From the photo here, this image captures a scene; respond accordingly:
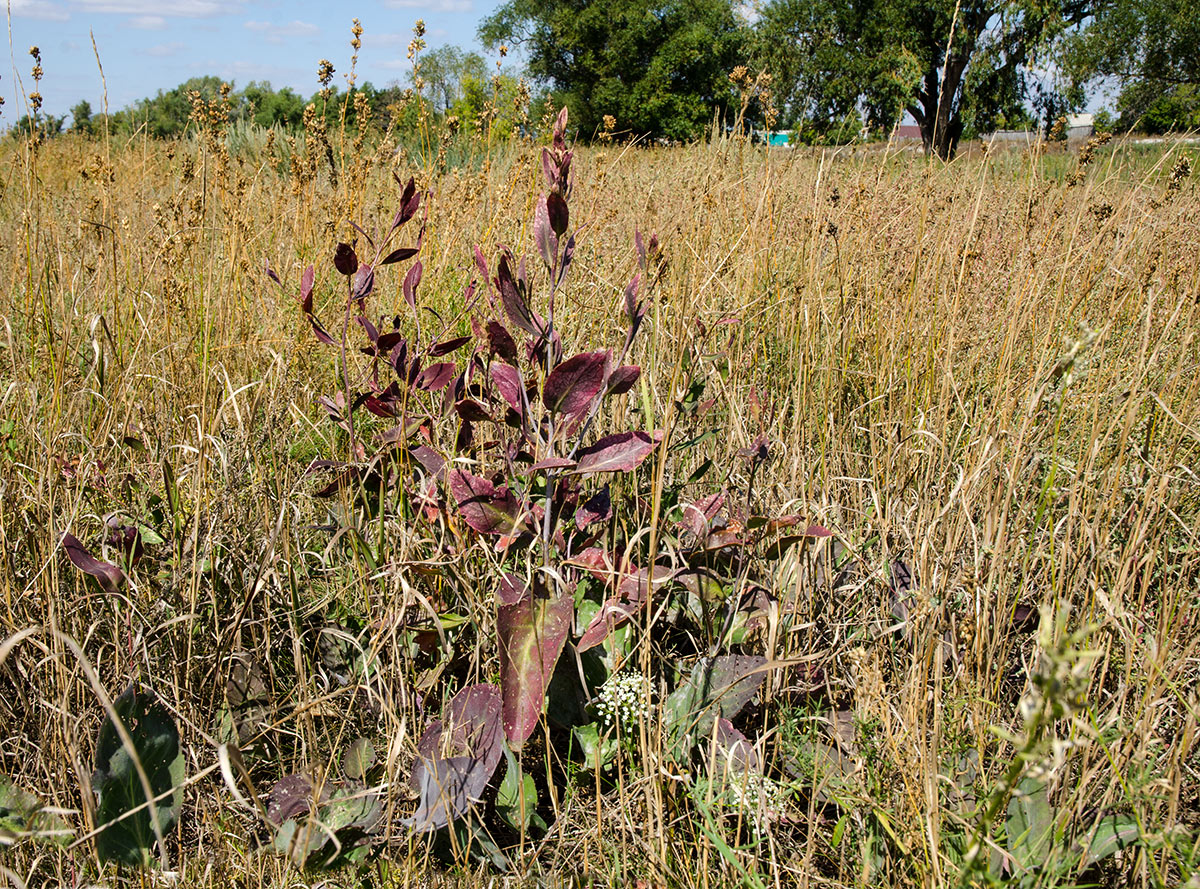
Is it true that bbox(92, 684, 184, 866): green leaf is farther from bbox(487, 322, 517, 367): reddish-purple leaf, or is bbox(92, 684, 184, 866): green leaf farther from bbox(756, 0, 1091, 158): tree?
bbox(756, 0, 1091, 158): tree

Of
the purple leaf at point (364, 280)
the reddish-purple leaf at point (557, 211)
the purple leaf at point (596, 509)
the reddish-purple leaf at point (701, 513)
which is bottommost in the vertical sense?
the reddish-purple leaf at point (701, 513)

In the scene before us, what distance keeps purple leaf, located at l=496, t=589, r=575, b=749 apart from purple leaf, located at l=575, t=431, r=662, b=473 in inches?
7.6

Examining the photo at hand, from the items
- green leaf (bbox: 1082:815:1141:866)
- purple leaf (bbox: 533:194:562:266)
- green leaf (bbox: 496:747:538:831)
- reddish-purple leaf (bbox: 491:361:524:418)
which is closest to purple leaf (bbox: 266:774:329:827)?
green leaf (bbox: 496:747:538:831)

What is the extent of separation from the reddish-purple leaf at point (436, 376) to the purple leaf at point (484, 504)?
0.91 feet

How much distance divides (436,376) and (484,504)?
349 millimetres

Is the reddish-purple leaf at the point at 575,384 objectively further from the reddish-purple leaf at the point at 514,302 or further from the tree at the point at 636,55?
the tree at the point at 636,55

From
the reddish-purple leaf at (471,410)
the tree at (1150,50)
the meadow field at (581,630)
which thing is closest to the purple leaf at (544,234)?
the meadow field at (581,630)

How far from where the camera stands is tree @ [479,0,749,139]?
4159 cm

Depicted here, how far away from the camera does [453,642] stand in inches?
49.7

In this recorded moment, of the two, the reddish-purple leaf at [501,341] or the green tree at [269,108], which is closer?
the reddish-purple leaf at [501,341]

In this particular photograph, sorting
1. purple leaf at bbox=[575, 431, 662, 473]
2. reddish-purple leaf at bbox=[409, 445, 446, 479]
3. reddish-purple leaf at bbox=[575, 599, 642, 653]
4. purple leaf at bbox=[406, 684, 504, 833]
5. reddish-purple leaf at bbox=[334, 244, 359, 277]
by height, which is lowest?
purple leaf at bbox=[406, 684, 504, 833]

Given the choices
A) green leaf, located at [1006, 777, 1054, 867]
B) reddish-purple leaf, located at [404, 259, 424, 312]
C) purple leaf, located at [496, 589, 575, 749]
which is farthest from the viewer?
reddish-purple leaf, located at [404, 259, 424, 312]

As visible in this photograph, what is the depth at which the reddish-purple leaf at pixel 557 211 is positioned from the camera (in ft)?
3.56

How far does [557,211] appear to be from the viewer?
A: 3.58ft
